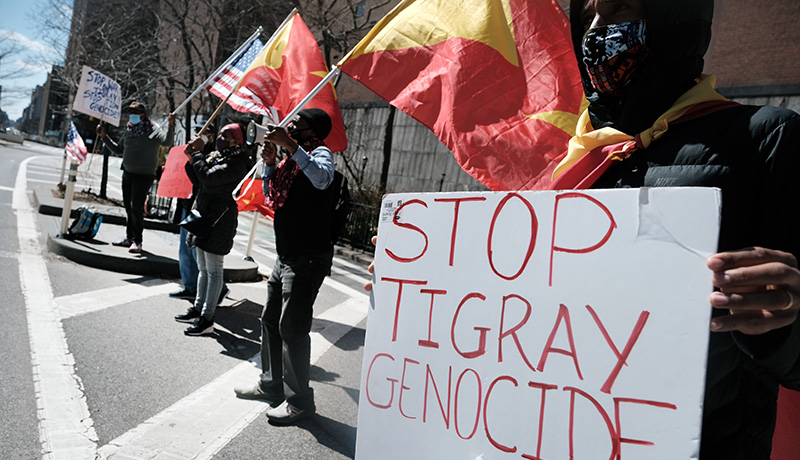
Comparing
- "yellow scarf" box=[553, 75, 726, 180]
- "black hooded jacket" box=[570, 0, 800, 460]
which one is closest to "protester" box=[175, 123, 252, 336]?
"yellow scarf" box=[553, 75, 726, 180]

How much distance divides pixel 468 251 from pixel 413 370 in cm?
37

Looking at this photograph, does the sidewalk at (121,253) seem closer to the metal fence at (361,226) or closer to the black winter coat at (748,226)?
the metal fence at (361,226)

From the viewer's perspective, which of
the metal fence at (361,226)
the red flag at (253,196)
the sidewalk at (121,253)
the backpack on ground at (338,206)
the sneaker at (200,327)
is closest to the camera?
the backpack on ground at (338,206)

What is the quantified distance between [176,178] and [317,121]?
→ 3.12 m

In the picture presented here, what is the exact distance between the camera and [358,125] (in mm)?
24922

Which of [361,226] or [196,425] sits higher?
[361,226]

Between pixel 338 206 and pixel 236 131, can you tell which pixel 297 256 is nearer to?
pixel 338 206

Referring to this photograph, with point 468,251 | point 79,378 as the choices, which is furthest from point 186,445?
point 468,251

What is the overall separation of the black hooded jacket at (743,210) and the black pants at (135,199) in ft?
25.4

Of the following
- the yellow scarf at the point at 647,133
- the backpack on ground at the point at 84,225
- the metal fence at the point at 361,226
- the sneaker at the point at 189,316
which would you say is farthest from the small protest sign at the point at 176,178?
the metal fence at the point at 361,226

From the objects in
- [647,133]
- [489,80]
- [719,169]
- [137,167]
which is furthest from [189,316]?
[719,169]

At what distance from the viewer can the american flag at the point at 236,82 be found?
6277mm

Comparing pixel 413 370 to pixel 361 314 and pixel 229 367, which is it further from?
pixel 361 314

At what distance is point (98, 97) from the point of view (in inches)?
388
